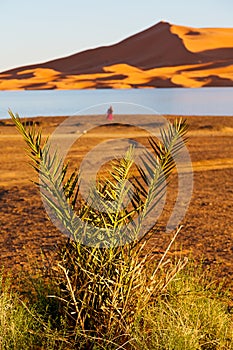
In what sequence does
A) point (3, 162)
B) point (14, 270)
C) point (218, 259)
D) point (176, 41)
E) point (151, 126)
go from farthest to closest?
point (176, 41), point (151, 126), point (3, 162), point (218, 259), point (14, 270)

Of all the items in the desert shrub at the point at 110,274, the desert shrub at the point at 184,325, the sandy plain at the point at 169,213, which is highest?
the desert shrub at the point at 110,274

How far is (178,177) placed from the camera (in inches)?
408

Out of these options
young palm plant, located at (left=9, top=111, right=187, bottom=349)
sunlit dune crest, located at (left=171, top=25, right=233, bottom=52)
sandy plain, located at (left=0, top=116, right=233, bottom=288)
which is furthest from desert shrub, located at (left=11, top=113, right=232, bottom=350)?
sunlit dune crest, located at (left=171, top=25, right=233, bottom=52)

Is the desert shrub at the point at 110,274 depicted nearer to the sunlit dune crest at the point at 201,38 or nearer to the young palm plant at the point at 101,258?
the young palm plant at the point at 101,258

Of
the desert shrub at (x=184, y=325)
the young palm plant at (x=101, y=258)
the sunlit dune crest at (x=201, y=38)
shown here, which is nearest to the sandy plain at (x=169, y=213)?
the young palm plant at (x=101, y=258)

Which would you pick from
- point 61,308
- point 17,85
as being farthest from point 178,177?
point 17,85

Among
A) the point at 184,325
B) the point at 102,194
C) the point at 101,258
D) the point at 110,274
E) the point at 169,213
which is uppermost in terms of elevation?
the point at 102,194

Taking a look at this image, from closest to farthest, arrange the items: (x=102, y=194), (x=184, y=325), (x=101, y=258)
→ (x=184, y=325), (x=101, y=258), (x=102, y=194)

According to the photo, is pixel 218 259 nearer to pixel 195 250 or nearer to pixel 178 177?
pixel 195 250

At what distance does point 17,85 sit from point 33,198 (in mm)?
72094

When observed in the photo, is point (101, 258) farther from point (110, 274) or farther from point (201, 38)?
point (201, 38)

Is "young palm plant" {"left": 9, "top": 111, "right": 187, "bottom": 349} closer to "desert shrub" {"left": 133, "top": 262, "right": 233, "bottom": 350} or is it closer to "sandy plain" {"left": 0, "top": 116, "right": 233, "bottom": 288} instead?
"desert shrub" {"left": 133, "top": 262, "right": 233, "bottom": 350}

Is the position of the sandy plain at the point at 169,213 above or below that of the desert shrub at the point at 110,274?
below

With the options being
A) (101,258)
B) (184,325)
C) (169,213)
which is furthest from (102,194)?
(169,213)
